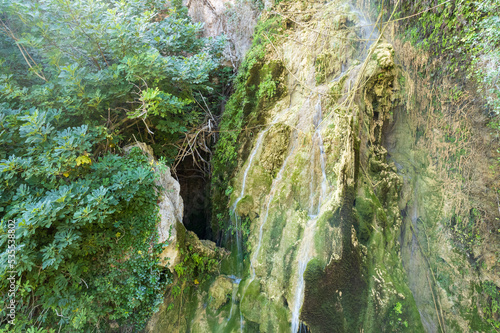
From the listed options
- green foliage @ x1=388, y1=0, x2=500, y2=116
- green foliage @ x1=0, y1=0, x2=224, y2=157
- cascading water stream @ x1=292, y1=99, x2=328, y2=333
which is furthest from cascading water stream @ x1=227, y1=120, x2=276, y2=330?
green foliage @ x1=388, y1=0, x2=500, y2=116

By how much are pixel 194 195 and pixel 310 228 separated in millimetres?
4372

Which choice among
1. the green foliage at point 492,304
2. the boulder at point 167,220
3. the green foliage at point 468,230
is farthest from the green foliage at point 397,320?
the boulder at point 167,220

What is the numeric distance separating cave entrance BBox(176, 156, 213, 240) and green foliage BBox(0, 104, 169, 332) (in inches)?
105

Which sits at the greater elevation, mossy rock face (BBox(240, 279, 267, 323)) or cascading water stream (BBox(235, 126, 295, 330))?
cascading water stream (BBox(235, 126, 295, 330))

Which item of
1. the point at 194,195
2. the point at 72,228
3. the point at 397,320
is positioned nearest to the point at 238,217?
the point at 194,195

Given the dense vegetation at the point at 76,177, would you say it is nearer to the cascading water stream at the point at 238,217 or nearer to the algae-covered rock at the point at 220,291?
the algae-covered rock at the point at 220,291

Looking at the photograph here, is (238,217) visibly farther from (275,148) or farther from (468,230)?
(468,230)

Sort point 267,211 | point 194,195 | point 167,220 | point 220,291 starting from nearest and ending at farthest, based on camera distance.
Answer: point 167,220 → point 267,211 → point 220,291 → point 194,195

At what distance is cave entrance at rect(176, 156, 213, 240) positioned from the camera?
715 cm

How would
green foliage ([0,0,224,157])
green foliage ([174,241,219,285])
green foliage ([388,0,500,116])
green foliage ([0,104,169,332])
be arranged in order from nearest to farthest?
green foliage ([0,104,169,332]) → green foliage ([0,0,224,157]) → green foliage ([388,0,500,116]) → green foliage ([174,241,219,285])

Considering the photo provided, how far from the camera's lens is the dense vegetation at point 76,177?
3.36 m

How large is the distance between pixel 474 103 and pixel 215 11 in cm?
798

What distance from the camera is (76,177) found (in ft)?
12.9

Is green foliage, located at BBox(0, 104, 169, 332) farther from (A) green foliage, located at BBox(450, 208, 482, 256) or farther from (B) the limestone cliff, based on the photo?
(A) green foliage, located at BBox(450, 208, 482, 256)
